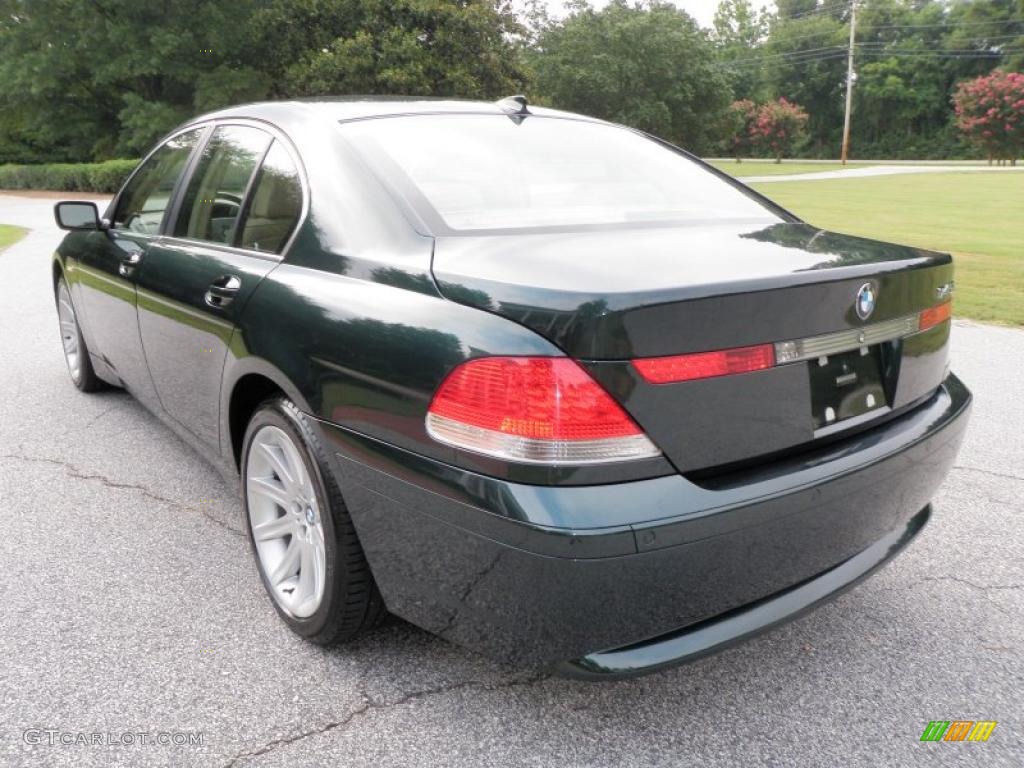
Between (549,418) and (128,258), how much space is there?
2.55 m

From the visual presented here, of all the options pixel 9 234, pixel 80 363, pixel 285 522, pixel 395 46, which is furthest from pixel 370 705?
pixel 395 46

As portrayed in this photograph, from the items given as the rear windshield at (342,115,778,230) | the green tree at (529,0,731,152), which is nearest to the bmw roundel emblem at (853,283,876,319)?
the rear windshield at (342,115,778,230)

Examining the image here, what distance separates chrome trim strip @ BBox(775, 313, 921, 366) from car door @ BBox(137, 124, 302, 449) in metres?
1.46

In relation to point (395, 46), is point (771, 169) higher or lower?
lower

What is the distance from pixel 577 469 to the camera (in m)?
1.70

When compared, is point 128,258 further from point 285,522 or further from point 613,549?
point 613,549

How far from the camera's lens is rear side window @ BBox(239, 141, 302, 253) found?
254 centimetres

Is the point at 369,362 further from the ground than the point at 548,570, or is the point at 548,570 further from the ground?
the point at 369,362

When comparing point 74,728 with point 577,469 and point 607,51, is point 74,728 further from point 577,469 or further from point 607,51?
point 607,51

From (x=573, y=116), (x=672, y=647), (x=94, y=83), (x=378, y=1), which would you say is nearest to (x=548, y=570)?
(x=672, y=647)

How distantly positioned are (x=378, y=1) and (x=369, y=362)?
2834 cm

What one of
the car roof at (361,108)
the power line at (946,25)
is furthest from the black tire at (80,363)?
the power line at (946,25)

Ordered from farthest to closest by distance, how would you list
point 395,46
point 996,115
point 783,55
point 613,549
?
point 783,55 → point 996,115 → point 395,46 → point 613,549

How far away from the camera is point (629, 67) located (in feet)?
157
